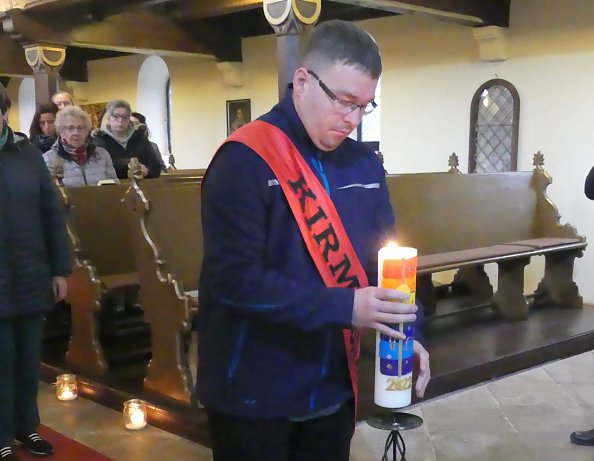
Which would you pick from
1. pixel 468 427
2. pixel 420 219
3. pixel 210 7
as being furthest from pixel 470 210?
pixel 210 7

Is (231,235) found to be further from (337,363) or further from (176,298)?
(176,298)

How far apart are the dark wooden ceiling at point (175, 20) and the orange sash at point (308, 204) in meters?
4.66

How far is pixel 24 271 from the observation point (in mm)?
2637

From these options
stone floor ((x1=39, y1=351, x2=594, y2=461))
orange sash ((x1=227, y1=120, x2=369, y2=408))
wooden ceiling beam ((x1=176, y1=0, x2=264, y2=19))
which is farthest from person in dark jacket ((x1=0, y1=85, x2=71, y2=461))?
wooden ceiling beam ((x1=176, y1=0, x2=264, y2=19))

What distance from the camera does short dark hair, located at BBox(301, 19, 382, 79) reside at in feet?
4.00

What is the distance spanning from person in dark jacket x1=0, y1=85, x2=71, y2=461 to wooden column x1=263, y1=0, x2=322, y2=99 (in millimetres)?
2800

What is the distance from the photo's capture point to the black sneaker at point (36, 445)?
2.86m

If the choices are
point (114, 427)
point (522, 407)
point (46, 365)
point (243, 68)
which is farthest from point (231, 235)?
point (243, 68)

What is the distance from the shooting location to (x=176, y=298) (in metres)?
3.29

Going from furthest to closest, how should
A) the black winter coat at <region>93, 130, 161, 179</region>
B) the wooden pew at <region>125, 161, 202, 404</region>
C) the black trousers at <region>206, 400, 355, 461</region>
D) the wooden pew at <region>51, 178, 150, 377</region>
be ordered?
the black winter coat at <region>93, 130, 161, 179</region> < the wooden pew at <region>51, 178, 150, 377</region> < the wooden pew at <region>125, 161, 202, 404</region> < the black trousers at <region>206, 400, 355, 461</region>

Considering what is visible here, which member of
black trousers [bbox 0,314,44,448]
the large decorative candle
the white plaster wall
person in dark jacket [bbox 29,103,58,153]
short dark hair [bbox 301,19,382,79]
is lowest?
black trousers [bbox 0,314,44,448]

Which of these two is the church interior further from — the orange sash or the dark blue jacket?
the orange sash

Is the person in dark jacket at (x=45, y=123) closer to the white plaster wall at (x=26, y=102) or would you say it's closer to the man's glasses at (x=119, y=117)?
the man's glasses at (x=119, y=117)

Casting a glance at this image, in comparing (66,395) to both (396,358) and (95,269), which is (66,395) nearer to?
(95,269)
